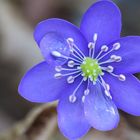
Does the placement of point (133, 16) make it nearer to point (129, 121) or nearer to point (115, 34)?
point (129, 121)

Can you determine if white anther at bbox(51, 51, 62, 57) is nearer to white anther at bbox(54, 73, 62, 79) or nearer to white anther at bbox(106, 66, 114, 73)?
white anther at bbox(54, 73, 62, 79)

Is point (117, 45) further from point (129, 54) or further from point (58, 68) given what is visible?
point (58, 68)

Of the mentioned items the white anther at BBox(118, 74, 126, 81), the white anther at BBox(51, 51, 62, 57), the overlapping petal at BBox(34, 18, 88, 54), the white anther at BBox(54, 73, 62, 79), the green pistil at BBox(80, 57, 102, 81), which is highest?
the overlapping petal at BBox(34, 18, 88, 54)

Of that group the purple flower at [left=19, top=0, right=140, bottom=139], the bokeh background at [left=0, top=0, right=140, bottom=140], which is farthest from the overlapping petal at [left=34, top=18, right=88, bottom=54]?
the bokeh background at [left=0, top=0, right=140, bottom=140]

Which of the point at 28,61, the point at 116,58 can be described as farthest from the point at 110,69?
the point at 28,61

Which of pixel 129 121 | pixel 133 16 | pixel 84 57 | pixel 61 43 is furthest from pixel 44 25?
pixel 133 16
